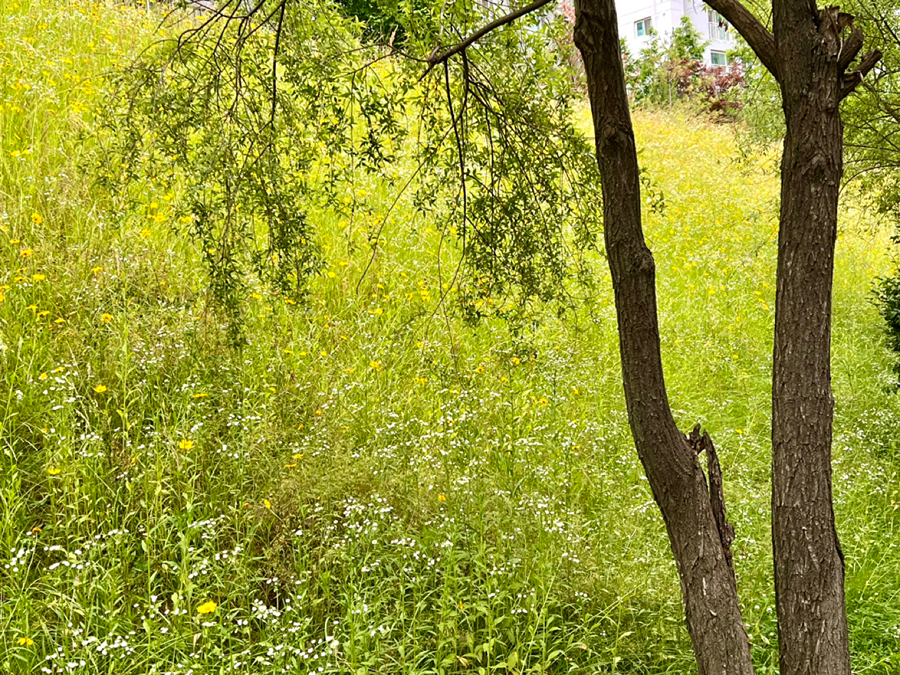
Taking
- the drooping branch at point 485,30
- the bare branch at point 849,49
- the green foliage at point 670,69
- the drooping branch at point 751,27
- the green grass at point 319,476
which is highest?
the green foliage at point 670,69

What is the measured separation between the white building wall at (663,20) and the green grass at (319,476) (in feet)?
91.8

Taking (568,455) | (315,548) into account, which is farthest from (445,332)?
(315,548)

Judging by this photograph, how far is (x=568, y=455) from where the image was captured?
426 centimetres

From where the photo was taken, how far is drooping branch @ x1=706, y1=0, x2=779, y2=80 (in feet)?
7.17

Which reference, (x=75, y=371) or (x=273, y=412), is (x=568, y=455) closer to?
(x=273, y=412)

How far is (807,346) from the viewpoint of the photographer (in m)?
2.12

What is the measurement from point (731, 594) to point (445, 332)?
3242 mm

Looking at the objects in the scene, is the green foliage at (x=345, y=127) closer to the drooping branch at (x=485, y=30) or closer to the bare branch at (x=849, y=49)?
the drooping branch at (x=485, y=30)

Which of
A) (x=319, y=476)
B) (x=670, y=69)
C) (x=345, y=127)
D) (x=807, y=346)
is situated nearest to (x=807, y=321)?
(x=807, y=346)

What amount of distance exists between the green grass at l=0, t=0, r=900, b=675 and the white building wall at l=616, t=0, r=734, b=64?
2797 cm

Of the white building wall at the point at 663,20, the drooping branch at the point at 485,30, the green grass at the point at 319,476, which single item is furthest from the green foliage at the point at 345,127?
the white building wall at the point at 663,20

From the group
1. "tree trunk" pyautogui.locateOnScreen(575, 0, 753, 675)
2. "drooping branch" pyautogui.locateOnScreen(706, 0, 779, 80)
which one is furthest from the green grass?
"drooping branch" pyautogui.locateOnScreen(706, 0, 779, 80)

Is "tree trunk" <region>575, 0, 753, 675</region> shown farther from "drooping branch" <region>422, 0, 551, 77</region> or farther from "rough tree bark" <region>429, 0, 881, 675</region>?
"drooping branch" <region>422, 0, 551, 77</region>

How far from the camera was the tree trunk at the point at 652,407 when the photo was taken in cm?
220
